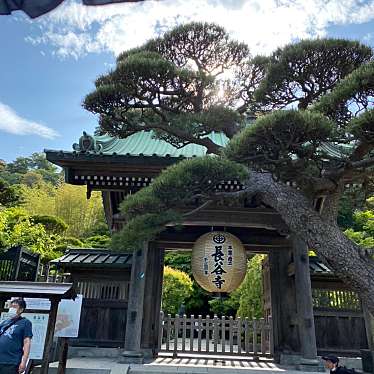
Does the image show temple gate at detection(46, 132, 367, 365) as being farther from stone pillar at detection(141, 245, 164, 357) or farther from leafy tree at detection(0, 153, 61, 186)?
leafy tree at detection(0, 153, 61, 186)

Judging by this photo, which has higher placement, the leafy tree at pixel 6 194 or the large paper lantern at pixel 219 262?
the leafy tree at pixel 6 194

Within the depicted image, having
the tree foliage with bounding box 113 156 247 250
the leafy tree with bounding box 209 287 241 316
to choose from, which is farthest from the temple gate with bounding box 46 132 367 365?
the leafy tree with bounding box 209 287 241 316

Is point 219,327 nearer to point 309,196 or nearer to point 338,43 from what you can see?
point 309,196

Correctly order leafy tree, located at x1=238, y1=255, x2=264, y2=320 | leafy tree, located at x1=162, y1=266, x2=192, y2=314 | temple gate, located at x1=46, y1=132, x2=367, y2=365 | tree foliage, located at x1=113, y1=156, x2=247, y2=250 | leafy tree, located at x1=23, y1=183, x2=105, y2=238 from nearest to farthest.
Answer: tree foliage, located at x1=113, y1=156, x2=247, y2=250
temple gate, located at x1=46, y1=132, x2=367, y2=365
leafy tree, located at x1=238, y1=255, x2=264, y2=320
leafy tree, located at x1=162, y1=266, x2=192, y2=314
leafy tree, located at x1=23, y1=183, x2=105, y2=238

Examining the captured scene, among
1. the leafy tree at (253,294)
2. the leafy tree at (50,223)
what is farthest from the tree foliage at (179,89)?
the leafy tree at (50,223)

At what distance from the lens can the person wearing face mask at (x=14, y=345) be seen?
3.64m

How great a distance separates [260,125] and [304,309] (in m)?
4.54

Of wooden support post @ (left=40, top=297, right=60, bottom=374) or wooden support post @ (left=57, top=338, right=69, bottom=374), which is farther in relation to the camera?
wooden support post @ (left=57, top=338, right=69, bottom=374)

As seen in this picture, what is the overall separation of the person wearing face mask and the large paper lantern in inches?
134

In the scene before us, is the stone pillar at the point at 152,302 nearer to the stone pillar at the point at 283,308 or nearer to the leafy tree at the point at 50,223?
the stone pillar at the point at 283,308

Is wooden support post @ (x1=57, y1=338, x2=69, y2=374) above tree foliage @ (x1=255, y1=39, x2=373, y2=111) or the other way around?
the other way around

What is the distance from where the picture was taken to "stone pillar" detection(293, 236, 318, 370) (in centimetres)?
687

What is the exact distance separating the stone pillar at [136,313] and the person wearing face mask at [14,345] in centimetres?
331

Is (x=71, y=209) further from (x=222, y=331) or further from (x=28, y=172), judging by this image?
(x=28, y=172)
